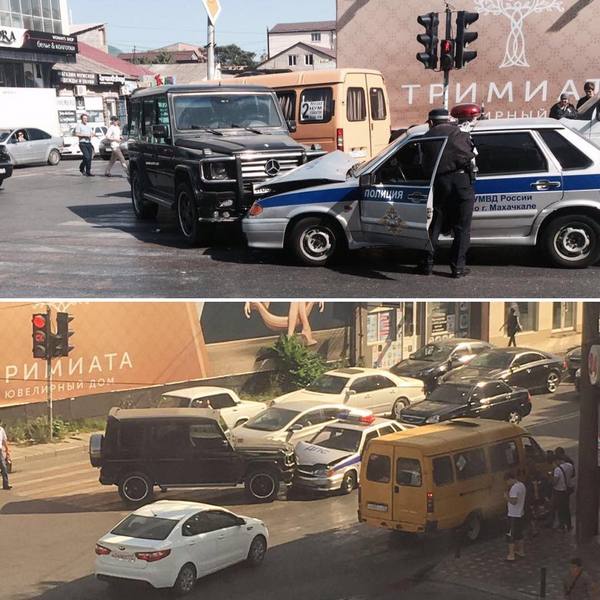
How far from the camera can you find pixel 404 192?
9.98m

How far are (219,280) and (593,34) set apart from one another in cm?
1577

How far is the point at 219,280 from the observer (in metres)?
10.7

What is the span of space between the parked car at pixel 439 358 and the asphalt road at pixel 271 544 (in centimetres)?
64

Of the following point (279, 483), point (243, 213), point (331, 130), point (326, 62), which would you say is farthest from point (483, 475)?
point (326, 62)

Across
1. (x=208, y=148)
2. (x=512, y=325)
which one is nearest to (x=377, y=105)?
(x=208, y=148)

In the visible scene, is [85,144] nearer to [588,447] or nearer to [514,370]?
[514,370]

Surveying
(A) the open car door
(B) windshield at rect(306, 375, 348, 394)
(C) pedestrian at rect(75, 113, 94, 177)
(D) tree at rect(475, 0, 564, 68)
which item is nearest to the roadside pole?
(B) windshield at rect(306, 375, 348, 394)

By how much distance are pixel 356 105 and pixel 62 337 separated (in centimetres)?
1155

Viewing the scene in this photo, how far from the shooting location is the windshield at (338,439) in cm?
752

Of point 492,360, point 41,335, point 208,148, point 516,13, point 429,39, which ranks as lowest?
point 492,360

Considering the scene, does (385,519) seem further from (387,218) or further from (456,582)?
(387,218)

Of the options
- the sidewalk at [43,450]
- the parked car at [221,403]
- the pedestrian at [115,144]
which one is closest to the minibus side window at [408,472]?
the parked car at [221,403]

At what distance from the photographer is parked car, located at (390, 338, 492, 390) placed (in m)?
7.77

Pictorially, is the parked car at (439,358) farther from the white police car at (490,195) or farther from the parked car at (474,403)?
the white police car at (490,195)
